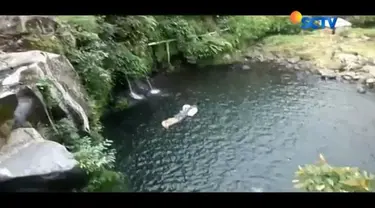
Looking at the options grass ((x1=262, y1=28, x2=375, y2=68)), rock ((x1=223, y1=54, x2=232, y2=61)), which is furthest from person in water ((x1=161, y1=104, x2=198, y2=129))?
grass ((x1=262, y1=28, x2=375, y2=68))

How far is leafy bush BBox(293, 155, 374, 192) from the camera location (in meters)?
2.08

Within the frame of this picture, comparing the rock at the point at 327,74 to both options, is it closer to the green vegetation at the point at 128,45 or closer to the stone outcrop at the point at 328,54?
the stone outcrop at the point at 328,54

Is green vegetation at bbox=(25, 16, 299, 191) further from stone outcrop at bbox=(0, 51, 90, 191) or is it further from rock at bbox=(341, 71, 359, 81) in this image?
rock at bbox=(341, 71, 359, 81)

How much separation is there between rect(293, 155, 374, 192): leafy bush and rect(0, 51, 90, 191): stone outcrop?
1118 mm

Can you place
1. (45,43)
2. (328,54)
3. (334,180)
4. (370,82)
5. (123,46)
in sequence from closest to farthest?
(334,180) → (370,82) → (45,43) → (328,54) → (123,46)

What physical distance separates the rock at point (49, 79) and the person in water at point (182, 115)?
1.50 ft

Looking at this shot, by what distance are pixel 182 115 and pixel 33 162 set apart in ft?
2.89

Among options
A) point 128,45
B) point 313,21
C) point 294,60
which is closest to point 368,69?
point 294,60

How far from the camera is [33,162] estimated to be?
215 cm

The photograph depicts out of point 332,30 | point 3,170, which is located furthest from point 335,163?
point 3,170

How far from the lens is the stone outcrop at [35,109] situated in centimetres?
215

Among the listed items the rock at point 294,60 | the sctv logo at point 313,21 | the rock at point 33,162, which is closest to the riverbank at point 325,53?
the rock at point 294,60

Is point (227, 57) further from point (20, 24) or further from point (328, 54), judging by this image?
point (20, 24)
